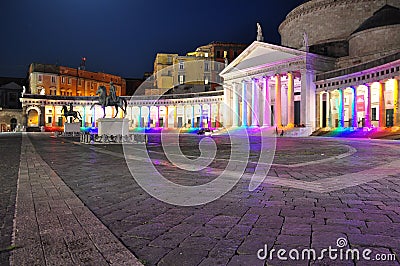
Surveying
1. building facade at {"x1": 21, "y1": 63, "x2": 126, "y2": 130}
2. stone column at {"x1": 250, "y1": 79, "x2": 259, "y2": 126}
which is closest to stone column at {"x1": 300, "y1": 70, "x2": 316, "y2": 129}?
stone column at {"x1": 250, "y1": 79, "x2": 259, "y2": 126}

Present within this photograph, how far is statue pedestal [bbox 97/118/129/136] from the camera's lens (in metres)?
26.7

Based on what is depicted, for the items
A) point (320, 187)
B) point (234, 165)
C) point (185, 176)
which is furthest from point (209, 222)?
point (234, 165)

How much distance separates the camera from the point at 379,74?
33656 millimetres

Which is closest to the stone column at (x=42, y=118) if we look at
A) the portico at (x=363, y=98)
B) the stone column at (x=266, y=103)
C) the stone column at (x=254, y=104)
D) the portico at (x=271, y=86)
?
the portico at (x=271, y=86)

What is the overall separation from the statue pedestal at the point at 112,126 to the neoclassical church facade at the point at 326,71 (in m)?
25.2

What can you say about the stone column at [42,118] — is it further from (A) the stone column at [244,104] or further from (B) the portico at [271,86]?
(A) the stone column at [244,104]

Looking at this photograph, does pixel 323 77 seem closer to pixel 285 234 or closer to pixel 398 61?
pixel 398 61

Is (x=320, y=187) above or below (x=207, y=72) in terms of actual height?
below

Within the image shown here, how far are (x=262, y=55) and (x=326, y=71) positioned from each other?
9.90 meters

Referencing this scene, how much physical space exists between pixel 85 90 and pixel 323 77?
6489 cm

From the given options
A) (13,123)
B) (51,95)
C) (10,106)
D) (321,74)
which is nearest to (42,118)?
(51,95)

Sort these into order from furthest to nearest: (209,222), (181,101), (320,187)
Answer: (181,101) → (320,187) → (209,222)

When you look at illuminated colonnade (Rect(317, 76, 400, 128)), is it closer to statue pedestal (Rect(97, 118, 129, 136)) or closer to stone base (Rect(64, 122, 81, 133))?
statue pedestal (Rect(97, 118, 129, 136))

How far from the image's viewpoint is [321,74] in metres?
44.2
